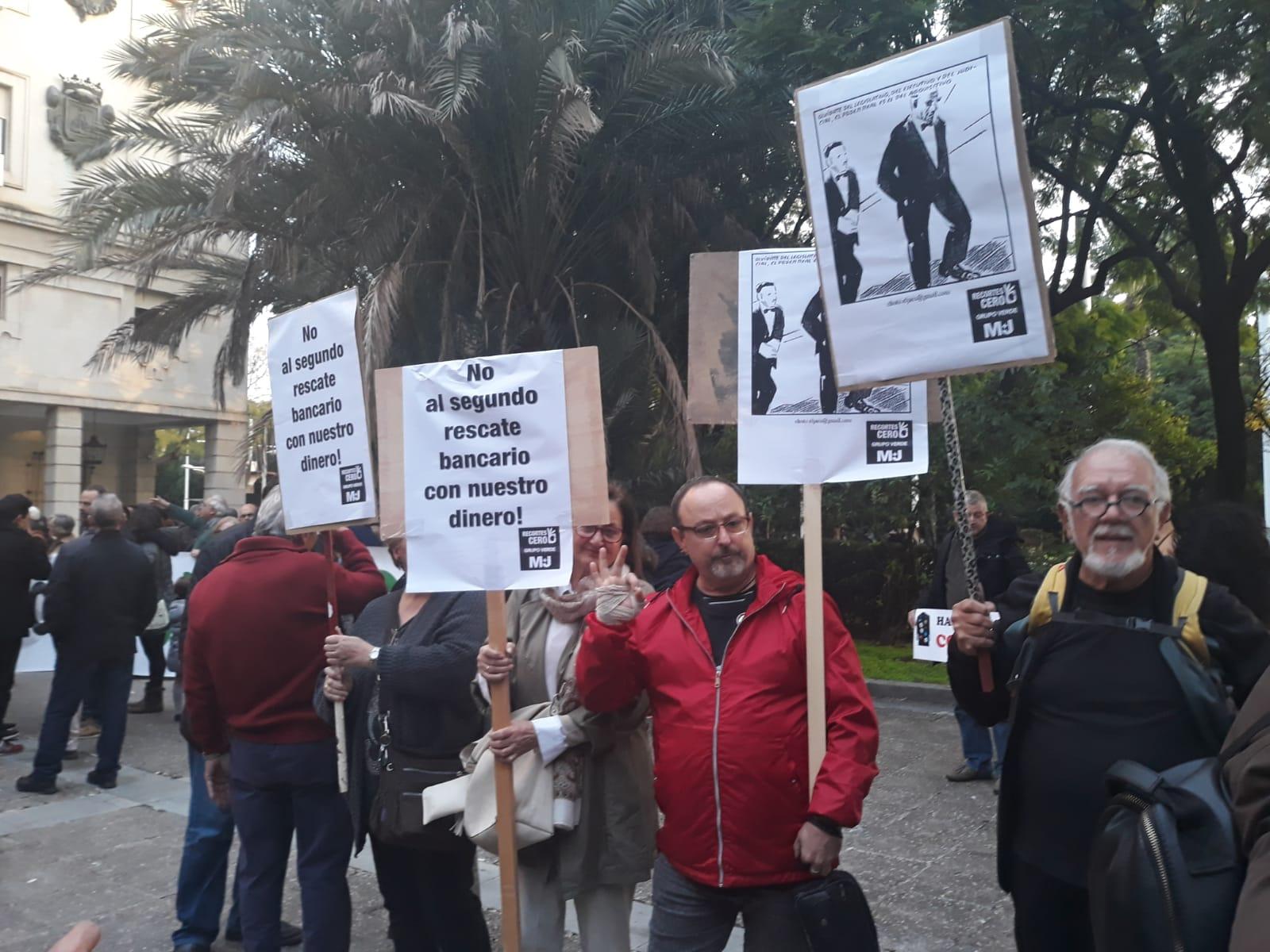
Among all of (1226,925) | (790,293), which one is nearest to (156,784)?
(790,293)

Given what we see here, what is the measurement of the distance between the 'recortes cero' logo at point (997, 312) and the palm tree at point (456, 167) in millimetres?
8360

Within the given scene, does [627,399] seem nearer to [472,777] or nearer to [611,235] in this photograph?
[611,235]

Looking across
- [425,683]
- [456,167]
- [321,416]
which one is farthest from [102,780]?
[456,167]

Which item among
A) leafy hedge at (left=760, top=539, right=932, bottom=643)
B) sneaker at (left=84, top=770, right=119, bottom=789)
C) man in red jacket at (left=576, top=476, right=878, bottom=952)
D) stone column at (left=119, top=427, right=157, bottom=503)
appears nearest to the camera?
man in red jacket at (left=576, top=476, right=878, bottom=952)

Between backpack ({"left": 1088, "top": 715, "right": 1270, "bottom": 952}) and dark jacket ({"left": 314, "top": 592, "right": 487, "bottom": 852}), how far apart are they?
201 cm

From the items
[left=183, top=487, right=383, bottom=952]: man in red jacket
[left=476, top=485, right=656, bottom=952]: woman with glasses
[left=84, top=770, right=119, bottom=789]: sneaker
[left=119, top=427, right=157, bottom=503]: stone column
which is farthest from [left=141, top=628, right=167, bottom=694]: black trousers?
[left=119, top=427, right=157, bottom=503]: stone column

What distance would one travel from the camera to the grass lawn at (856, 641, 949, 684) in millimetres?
11086

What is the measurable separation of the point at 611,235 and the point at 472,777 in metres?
10.4

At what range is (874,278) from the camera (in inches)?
115

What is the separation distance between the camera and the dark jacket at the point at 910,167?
281cm

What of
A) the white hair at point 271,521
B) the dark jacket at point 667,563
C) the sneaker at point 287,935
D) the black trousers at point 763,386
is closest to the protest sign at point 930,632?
the dark jacket at point 667,563

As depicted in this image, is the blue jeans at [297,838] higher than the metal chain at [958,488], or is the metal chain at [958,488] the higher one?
the metal chain at [958,488]

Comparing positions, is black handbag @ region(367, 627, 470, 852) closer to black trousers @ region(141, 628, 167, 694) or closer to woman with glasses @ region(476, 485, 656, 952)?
woman with glasses @ region(476, 485, 656, 952)

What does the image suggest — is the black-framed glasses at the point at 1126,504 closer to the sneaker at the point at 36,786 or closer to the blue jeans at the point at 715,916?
the blue jeans at the point at 715,916
